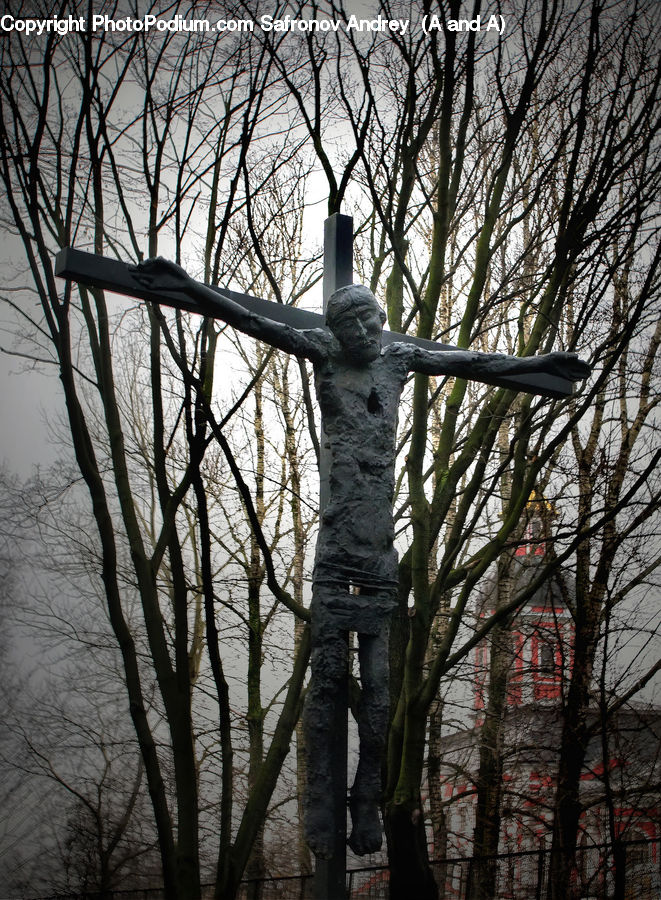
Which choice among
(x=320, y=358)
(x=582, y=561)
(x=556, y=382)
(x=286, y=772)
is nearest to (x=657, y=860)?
(x=582, y=561)

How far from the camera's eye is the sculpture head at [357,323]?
2.84m

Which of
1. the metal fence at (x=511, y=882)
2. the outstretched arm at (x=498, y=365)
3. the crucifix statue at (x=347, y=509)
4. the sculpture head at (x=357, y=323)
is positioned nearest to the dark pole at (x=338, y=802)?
the crucifix statue at (x=347, y=509)

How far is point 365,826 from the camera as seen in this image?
8.24 ft

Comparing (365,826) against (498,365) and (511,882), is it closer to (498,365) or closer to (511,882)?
(498,365)

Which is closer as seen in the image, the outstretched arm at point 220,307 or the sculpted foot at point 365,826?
the sculpted foot at point 365,826

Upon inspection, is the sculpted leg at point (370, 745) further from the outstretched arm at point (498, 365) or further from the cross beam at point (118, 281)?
the cross beam at point (118, 281)

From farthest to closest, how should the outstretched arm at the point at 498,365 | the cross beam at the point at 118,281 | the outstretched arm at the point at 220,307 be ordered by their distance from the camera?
1. the outstretched arm at the point at 498,365
2. the cross beam at the point at 118,281
3. the outstretched arm at the point at 220,307

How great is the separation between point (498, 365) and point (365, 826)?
66.9 inches

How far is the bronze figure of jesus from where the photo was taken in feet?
8.29

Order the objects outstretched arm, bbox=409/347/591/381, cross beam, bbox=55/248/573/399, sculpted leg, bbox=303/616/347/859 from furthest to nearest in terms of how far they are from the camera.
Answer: outstretched arm, bbox=409/347/591/381 → cross beam, bbox=55/248/573/399 → sculpted leg, bbox=303/616/347/859

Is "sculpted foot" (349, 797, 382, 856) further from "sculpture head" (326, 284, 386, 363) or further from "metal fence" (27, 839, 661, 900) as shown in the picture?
"metal fence" (27, 839, 661, 900)

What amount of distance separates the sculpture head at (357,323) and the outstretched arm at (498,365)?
0.33 metres

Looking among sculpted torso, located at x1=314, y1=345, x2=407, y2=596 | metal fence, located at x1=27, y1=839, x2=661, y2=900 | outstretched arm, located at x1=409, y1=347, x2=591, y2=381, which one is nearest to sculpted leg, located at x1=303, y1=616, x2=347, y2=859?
sculpted torso, located at x1=314, y1=345, x2=407, y2=596

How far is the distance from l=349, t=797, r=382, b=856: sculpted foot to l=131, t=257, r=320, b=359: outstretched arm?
4.74 feet
